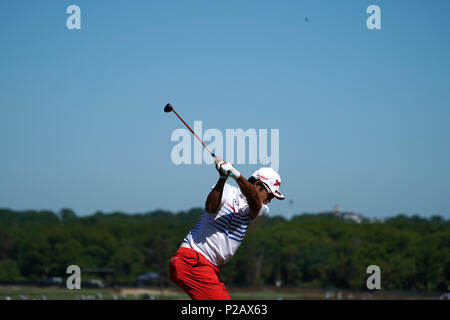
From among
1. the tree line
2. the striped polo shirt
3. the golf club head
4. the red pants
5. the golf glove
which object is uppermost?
the golf club head

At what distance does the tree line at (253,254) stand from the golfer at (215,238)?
79992 mm

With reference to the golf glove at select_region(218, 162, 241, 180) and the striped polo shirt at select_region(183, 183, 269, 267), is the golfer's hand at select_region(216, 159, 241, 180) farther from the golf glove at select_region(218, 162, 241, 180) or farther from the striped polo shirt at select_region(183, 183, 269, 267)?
the striped polo shirt at select_region(183, 183, 269, 267)

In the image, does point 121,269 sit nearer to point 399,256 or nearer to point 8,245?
point 8,245

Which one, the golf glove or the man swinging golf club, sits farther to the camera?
the man swinging golf club

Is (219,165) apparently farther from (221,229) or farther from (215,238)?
(215,238)

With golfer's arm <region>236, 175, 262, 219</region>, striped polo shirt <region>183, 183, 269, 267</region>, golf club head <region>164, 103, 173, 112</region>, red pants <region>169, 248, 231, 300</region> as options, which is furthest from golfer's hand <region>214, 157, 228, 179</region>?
golf club head <region>164, 103, 173, 112</region>

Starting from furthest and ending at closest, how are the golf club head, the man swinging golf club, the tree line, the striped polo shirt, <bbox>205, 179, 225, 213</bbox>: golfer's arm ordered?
the tree line → the golf club head → the striped polo shirt → the man swinging golf club → <bbox>205, 179, 225, 213</bbox>: golfer's arm

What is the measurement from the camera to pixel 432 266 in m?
86.7

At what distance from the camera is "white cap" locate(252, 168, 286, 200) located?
30.4 ft

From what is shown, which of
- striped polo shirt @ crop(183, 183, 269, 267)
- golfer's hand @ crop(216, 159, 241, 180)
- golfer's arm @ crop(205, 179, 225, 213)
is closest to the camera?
golfer's hand @ crop(216, 159, 241, 180)

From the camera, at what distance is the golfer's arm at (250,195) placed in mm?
8695

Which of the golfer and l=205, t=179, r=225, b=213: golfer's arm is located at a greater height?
l=205, t=179, r=225, b=213: golfer's arm
